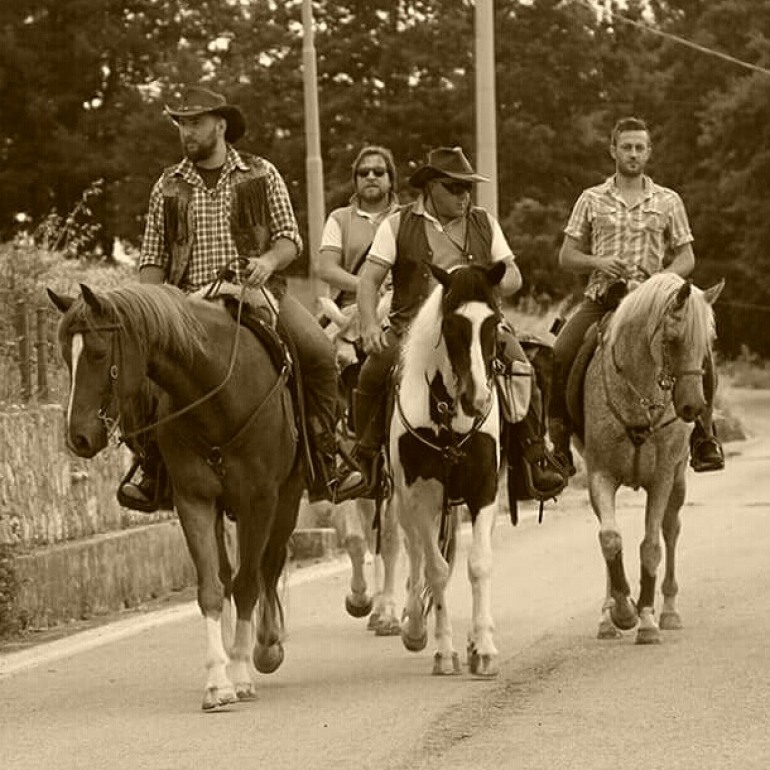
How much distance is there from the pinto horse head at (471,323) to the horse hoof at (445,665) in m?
1.18

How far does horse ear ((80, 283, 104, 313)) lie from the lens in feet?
38.7

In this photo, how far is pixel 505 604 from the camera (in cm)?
1641

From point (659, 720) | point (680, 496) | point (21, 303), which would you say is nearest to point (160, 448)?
point (659, 720)

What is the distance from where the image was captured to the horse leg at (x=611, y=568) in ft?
47.7

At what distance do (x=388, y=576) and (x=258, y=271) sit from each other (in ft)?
9.85

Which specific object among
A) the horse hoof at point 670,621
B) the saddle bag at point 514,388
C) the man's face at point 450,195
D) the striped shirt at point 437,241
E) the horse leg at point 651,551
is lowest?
the horse hoof at point 670,621

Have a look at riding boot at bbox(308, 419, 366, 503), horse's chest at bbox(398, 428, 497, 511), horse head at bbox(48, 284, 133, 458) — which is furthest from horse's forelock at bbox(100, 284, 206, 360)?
horse's chest at bbox(398, 428, 497, 511)

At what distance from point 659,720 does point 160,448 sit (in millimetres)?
2877

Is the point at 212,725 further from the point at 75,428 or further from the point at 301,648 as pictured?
the point at 301,648

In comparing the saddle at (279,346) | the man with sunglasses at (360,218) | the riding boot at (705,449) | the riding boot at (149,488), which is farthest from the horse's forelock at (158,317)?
the riding boot at (705,449)

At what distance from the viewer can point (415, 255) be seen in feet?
45.8

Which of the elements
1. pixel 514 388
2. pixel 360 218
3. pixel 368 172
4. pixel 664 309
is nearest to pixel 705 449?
pixel 664 309

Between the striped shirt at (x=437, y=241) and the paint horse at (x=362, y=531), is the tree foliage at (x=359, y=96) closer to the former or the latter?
the paint horse at (x=362, y=531)

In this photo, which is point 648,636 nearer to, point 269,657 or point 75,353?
point 269,657
